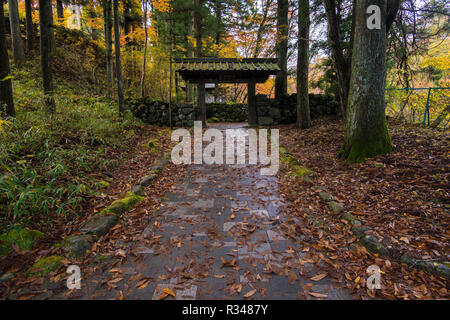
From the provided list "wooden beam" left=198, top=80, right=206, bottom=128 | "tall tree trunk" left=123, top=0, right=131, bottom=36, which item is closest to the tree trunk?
"wooden beam" left=198, top=80, right=206, bottom=128

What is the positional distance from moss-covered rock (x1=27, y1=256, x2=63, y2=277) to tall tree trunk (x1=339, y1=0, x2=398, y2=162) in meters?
4.85

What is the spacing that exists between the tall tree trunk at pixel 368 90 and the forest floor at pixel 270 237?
1.20ft

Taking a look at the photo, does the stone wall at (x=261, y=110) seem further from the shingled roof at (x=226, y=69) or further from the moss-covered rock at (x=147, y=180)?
the moss-covered rock at (x=147, y=180)

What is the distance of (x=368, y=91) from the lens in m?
4.46

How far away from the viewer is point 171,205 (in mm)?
3666

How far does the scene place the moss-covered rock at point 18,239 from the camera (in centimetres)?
229

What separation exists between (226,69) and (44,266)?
8.93 m

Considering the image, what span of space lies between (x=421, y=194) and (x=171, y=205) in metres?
3.52

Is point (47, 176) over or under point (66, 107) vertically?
under

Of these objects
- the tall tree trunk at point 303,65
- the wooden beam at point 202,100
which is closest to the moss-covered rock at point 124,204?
the tall tree trunk at point 303,65

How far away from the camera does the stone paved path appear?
199 centimetres

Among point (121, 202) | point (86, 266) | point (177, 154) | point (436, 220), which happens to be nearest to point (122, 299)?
point (86, 266)

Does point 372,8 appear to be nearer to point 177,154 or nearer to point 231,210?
point 231,210

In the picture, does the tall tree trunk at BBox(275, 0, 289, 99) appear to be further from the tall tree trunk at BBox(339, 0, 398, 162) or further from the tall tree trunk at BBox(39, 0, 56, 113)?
the tall tree trunk at BBox(39, 0, 56, 113)
